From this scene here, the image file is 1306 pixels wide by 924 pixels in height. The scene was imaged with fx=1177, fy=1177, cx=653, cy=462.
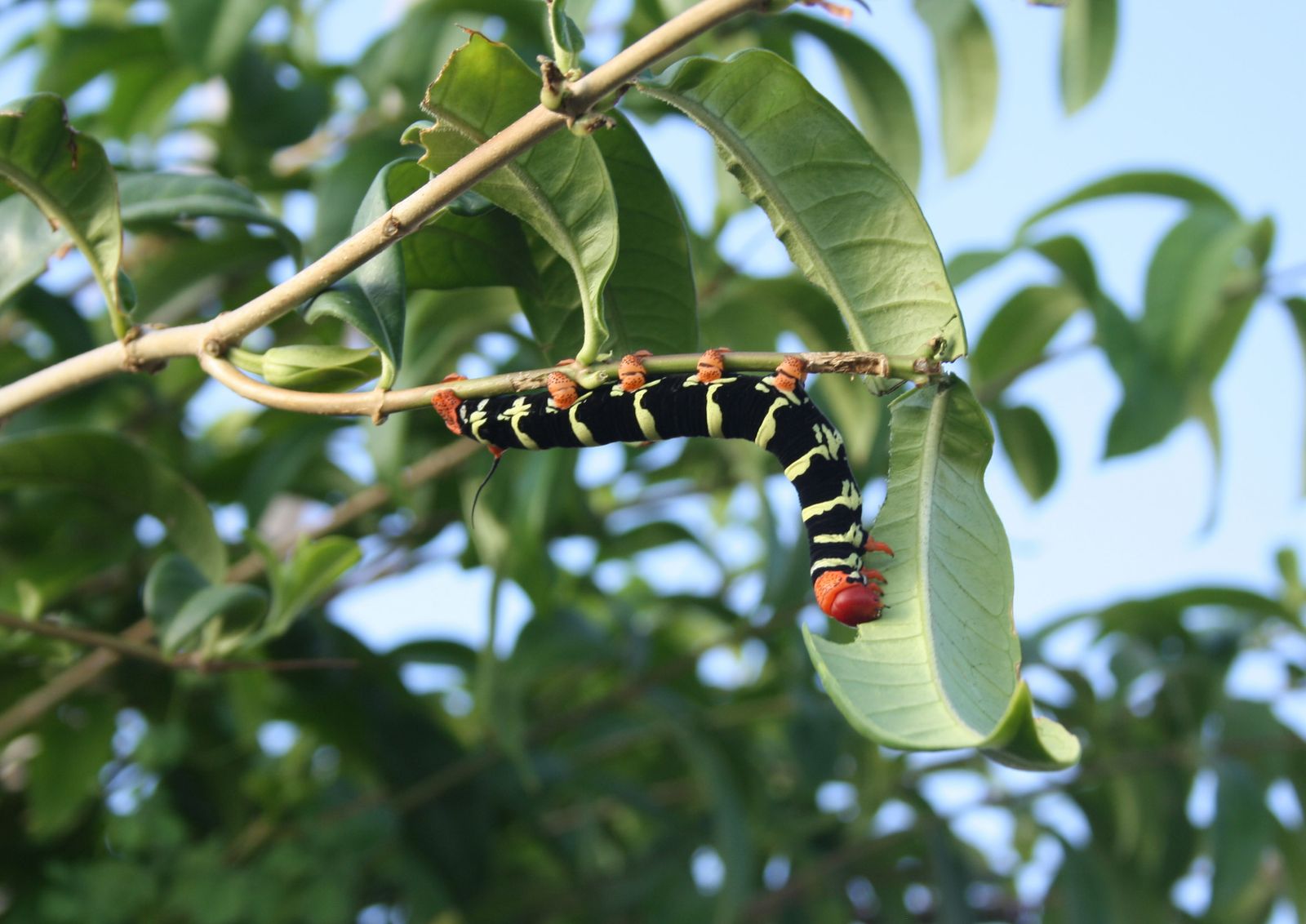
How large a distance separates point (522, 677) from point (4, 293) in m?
1.45

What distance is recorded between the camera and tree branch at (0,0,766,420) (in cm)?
99

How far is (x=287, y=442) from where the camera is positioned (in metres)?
2.66

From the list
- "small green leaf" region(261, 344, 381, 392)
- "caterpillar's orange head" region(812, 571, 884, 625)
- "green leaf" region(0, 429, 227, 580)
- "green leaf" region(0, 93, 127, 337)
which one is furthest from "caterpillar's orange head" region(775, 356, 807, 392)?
"green leaf" region(0, 429, 227, 580)

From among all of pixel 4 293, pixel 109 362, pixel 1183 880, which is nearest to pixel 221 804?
pixel 4 293

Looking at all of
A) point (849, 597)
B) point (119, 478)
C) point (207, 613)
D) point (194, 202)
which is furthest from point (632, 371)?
point (119, 478)

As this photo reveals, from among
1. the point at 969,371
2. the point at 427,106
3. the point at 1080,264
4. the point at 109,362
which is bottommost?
the point at 969,371

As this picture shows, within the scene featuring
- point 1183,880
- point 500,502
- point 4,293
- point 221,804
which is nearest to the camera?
point 4,293

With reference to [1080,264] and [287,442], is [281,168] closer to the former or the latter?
[287,442]

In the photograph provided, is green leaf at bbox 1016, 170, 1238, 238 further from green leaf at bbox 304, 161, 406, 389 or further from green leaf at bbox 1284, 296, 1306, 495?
green leaf at bbox 304, 161, 406, 389

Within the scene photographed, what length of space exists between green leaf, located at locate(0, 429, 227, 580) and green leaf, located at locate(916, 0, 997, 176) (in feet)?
5.41

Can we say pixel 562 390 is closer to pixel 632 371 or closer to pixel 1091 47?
pixel 632 371

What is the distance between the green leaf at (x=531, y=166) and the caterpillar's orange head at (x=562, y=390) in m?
0.04

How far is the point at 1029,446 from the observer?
2984 mm

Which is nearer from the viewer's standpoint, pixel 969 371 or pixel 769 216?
pixel 769 216
